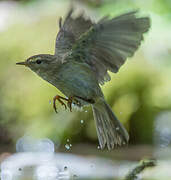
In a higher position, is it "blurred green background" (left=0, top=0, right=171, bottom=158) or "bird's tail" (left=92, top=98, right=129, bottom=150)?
"blurred green background" (left=0, top=0, right=171, bottom=158)

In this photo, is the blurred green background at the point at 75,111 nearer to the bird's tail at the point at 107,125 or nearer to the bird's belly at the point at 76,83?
the bird's tail at the point at 107,125

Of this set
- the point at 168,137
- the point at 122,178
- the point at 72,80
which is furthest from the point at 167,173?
the point at 168,137

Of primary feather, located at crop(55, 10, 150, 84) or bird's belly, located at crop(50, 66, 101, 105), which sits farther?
bird's belly, located at crop(50, 66, 101, 105)

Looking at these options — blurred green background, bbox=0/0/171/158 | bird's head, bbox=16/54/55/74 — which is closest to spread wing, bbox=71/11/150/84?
bird's head, bbox=16/54/55/74

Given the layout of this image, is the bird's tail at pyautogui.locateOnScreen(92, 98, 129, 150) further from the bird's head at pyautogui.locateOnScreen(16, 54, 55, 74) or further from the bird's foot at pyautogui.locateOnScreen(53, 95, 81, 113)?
the bird's head at pyautogui.locateOnScreen(16, 54, 55, 74)

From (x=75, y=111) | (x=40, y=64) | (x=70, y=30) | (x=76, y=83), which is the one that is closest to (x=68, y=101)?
(x=76, y=83)

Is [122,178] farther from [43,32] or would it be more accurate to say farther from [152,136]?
[43,32]

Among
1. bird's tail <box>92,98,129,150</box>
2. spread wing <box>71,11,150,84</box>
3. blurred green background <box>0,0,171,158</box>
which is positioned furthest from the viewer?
blurred green background <box>0,0,171,158</box>


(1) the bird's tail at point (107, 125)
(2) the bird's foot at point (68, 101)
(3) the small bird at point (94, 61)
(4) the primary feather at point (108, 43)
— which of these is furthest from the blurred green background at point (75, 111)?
(4) the primary feather at point (108, 43)
